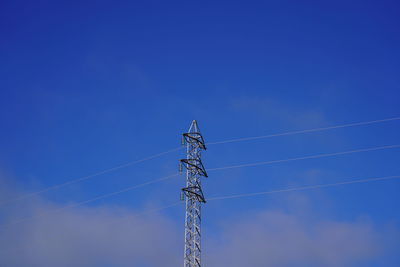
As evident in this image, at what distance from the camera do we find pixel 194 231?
58.2m

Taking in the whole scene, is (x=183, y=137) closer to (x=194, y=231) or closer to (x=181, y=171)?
(x=181, y=171)

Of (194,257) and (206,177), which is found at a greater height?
(206,177)

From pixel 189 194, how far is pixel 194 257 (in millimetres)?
6650

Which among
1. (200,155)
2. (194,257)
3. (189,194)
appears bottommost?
(194,257)

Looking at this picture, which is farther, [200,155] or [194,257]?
[200,155]

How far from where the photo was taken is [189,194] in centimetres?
5966

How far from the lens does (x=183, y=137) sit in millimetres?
61344

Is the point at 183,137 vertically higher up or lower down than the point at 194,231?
higher up

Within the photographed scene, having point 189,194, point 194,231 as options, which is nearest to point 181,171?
point 189,194

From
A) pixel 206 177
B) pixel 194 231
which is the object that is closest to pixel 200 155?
pixel 206 177

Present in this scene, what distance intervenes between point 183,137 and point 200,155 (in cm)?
274

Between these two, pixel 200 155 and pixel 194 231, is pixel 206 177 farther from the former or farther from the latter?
pixel 194 231

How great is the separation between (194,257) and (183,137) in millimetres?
12950

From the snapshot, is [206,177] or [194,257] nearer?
[194,257]
